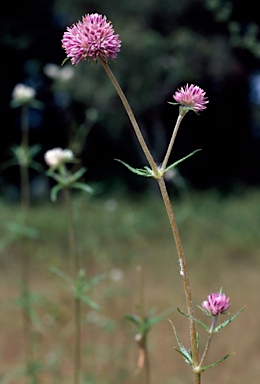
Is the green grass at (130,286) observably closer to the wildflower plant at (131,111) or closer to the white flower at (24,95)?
the white flower at (24,95)

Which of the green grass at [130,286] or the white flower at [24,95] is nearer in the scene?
the white flower at [24,95]

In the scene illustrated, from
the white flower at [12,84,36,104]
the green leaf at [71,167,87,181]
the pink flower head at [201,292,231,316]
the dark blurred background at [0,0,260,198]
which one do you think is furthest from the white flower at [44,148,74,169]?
the dark blurred background at [0,0,260,198]

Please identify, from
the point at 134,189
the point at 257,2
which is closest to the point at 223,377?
the point at 257,2

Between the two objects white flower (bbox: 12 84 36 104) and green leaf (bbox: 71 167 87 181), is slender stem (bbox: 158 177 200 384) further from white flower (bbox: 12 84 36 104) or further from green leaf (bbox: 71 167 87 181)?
white flower (bbox: 12 84 36 104)

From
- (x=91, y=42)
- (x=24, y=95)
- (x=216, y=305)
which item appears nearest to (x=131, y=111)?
(x=91, y=42)

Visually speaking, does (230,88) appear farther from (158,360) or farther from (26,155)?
(26,155)

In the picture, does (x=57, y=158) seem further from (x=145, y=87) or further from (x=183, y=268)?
(x=145, y=87)

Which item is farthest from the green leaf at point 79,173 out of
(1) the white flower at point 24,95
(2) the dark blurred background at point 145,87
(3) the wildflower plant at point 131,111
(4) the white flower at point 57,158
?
(2) the dark blurred background at point 145,87
